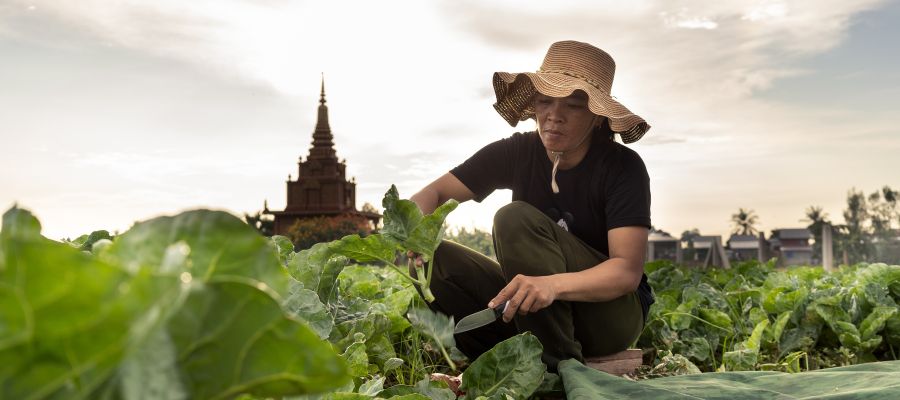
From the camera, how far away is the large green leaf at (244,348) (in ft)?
2.07

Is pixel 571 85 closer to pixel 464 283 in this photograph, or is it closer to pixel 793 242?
pixel 464 283

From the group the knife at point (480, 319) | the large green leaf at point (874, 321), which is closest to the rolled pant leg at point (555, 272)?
the knife at point (480, 319)

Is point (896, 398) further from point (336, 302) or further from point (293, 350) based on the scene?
point (293, 350)

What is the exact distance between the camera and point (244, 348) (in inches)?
27.0

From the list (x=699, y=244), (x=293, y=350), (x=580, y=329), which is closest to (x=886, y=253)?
(x=699, y=244)

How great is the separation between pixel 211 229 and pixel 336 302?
2239 millimetres

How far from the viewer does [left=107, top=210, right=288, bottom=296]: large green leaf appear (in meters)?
0.69

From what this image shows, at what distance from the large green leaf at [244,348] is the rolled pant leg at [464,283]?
289cm

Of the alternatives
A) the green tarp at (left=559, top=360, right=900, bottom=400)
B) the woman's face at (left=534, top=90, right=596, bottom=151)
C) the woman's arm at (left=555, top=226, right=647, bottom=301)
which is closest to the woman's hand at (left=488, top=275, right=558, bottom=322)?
the woman's arm at (left=555, top=226, right=647, bottom=301)

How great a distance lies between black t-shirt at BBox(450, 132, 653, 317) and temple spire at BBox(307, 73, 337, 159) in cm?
5160

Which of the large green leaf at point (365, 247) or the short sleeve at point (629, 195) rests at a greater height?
the short sleeve at point (629, 195)

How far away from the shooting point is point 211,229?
69cm

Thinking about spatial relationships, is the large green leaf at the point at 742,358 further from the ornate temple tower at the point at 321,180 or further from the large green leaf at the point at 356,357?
the ornate temple tower at the point at 321,180

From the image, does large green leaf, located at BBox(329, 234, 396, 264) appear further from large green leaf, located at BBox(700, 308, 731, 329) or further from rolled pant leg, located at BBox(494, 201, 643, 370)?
large green leaf, located at BBox(700, 308, 731, 329)
